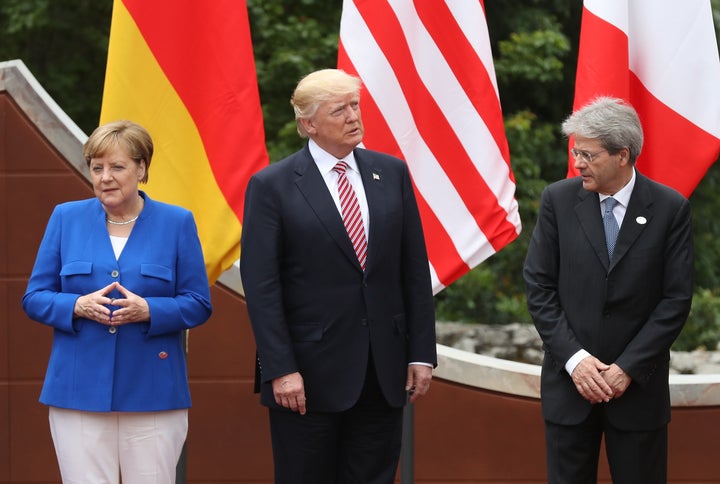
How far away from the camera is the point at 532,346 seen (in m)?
8.83

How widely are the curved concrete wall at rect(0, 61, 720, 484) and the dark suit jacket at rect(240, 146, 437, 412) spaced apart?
4.60 ft

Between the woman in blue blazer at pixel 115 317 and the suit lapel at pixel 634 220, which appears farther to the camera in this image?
the suit lapel at pixel 634 220

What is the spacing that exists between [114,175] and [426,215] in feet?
4.22

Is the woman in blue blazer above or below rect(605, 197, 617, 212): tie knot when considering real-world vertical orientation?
below

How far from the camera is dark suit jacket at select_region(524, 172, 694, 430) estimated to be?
3.81 meters

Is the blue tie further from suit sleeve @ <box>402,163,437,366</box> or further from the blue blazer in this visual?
the blue blazer

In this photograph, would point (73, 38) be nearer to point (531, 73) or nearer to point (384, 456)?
point (531, 73)

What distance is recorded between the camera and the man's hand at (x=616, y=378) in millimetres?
3768

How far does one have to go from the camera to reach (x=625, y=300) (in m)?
3.83

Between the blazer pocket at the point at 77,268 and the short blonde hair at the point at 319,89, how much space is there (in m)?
0.78

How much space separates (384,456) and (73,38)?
26.4 feet

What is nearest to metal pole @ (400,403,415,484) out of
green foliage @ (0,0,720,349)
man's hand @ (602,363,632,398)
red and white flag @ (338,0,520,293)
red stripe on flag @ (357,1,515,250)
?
red and white flag @ (338,0,520,293)

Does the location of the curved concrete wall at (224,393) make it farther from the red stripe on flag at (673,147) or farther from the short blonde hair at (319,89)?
the short blonde hair at (319,89)

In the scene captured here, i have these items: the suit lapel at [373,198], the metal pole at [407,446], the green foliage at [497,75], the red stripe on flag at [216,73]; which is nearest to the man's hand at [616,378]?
the suit lapel at [373,198]
